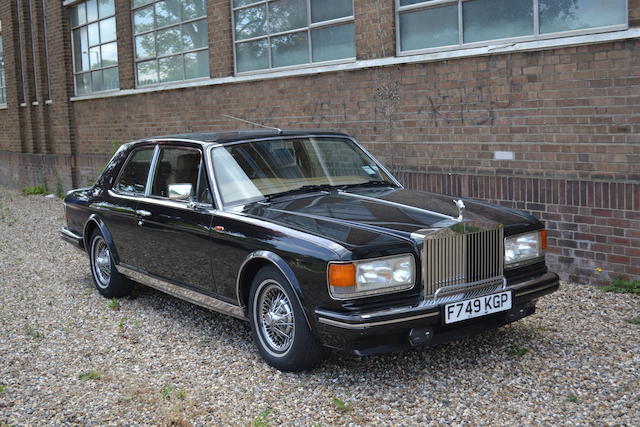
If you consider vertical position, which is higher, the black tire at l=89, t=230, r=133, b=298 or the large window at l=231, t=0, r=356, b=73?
the large window at l=231, t=0, r=356, b=73

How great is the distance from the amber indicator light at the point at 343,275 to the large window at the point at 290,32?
19.3 feet

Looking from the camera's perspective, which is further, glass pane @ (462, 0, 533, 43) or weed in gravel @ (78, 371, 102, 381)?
glass pane @ (462, 0, 533, 43)

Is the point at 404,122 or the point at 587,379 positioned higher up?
the point at 404,122

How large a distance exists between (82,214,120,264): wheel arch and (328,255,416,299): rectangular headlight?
317 centimetres

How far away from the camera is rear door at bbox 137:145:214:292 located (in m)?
5.41

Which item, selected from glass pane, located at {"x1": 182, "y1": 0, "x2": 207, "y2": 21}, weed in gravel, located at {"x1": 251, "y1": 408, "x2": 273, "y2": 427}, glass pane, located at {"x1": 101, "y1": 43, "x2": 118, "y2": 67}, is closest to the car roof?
weed in gravel, located at {"x1": 251, "y1": 408, "x2": 273, "y2": 427}

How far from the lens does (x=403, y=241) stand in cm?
433

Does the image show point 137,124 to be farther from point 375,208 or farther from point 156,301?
point 375,208

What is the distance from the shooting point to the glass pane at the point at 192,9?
12477 millimetres

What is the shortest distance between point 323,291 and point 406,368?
894 mm

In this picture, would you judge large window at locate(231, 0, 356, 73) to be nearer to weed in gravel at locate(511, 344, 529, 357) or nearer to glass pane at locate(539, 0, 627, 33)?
glass pane at locate(539, 0, 627, 33)

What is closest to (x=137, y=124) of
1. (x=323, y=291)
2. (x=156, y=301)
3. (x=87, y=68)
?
(x=87, y=68)

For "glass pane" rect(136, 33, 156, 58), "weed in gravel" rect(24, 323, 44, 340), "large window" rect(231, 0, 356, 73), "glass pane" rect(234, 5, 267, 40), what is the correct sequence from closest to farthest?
"weed in gravel" rect(24, 323, 44, 340) < "large window" rect(231, 0, 356, 73) < "glass pane" rect(234, 5, 267, 40) < "glass pane" rect(136, 33, 156, 58)

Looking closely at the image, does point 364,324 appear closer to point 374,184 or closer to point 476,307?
point 476,307
